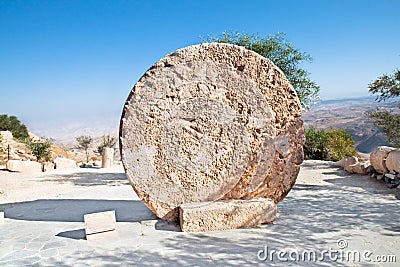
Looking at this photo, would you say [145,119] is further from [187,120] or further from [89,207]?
[89,207]

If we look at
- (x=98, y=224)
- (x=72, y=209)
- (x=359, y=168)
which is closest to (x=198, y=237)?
(x=98, y=224)

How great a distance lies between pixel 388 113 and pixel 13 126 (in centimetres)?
3150

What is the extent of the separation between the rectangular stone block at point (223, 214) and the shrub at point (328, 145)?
1304 cm

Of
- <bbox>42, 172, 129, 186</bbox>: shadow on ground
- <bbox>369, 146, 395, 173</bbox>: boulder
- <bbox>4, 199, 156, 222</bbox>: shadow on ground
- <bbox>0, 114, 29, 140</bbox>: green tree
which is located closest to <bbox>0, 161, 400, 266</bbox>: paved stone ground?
<bbox>4, 199, 156, 222</bbox>: shadow on ground

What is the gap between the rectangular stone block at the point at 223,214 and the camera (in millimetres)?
4930

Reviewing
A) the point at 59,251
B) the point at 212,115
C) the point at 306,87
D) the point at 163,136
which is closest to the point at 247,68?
the point at 212,115

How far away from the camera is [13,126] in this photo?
28297 mm

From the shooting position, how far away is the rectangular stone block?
4930mm

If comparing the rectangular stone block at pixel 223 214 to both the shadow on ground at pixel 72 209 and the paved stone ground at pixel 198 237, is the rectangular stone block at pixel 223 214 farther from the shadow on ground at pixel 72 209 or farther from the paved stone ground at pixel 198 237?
the shadow on ground at pixel 72 209

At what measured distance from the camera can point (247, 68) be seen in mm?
5422

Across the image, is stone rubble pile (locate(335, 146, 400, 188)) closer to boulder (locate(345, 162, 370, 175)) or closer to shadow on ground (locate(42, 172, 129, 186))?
boulder (locate(345, 162, 370, 175))

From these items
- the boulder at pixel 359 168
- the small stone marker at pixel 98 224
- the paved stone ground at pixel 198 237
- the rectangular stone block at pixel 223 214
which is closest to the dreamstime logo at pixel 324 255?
the paved stone ground at pixel 198 237

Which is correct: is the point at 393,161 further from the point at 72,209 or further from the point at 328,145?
the point at 72,209

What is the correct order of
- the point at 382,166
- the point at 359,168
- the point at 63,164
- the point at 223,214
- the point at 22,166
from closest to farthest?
the point at 223,214, the point at 382,166, the point at 359,168, the point at 22,166, the point at 63,164
